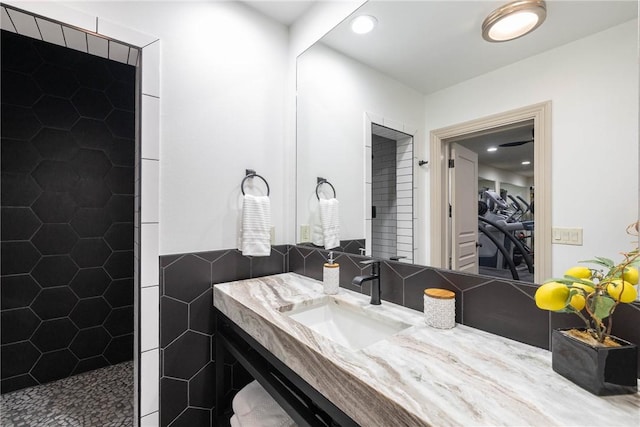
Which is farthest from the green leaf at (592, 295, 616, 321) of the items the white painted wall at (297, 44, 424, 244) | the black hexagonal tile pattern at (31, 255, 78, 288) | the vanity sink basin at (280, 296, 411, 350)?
the black hexagonal tile pattern at (31, 255, 78, 288)

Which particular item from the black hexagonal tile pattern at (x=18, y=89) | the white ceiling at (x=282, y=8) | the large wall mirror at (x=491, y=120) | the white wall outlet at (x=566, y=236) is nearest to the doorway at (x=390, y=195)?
the large wall mirror at (x=491, y=120)

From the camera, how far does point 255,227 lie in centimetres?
140

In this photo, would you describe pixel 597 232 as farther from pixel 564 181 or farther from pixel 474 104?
pixel 474 104

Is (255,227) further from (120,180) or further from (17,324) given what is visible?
(17,324)

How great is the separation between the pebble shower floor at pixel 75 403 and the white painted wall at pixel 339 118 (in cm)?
164

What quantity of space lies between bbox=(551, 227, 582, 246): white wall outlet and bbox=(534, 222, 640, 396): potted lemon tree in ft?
0.22

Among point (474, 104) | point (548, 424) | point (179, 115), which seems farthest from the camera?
point (179, 115)

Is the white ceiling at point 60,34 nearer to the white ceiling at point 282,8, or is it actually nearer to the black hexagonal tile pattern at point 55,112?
the white ceiling at point 282,8

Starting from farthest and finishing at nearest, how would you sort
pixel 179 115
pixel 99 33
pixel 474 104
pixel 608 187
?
1. pixel 179 115
2. pixel 99 33
3. pixel 474 104
4. pixel 608 187

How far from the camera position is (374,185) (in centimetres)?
130

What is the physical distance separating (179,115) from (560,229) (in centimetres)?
151

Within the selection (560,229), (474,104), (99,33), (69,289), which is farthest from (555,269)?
(69,289)

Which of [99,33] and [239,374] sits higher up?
[99,33]

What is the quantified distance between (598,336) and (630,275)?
155mm
